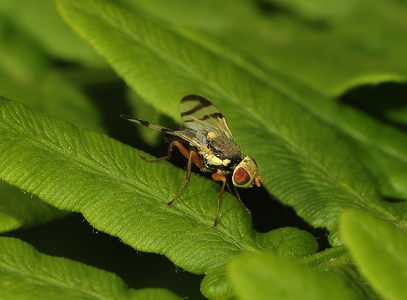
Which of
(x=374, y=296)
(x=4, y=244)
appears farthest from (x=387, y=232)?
(x=4, y=244)

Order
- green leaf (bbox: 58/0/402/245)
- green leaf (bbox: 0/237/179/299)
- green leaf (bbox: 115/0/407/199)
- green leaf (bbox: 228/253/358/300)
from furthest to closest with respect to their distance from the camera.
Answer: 1. green leaf (bbox: 115/0/407/199)
2. green leaf (bbox: 58/0/402/245)
3. green leaf (bbox: 0/237/179/299)
4. green leaf (bbox: 228/253/358/300)

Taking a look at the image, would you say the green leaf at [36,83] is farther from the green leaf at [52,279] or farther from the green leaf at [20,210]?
the green leaf at [52,279]

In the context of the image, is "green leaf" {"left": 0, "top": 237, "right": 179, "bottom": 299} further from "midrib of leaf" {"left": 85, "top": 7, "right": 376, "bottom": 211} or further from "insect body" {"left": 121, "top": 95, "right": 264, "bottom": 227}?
"midrib of leaf" {"left": 85, "top": 7, "right": 376, "bottom": 211}

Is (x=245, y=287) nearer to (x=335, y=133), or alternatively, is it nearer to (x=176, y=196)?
(x=176, y=196)

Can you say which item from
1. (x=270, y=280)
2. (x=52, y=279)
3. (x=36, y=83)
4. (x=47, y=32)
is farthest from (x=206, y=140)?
(x=47, y=32)

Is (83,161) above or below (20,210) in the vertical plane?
above

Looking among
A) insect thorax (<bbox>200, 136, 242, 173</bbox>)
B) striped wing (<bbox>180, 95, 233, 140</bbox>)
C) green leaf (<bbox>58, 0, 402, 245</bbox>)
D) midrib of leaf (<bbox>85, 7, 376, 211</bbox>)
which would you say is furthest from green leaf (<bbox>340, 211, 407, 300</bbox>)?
striped wing (<bbox>180, 95, 233, 140</bbox>)

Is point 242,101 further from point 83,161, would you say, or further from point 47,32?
point 47,32
